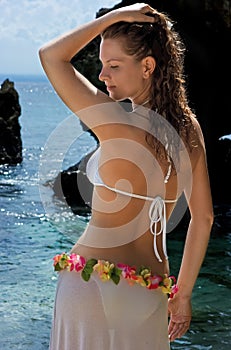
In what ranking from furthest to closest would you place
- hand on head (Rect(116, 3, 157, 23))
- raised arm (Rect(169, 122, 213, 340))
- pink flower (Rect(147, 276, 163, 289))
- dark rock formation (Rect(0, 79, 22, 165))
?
1. dark rock formation (Rect(0, 79, 22, 165))
2. raised arm (Rect(169, 122, 213, 340))
3. pink flower (Rect(147, 276, 163, 289))
4. hand on head (Rect(116, 3, 157, 23))

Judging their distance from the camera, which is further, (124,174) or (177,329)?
(177,329)

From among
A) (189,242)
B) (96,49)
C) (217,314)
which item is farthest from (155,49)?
(96,49)

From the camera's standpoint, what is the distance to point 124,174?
7.88ft

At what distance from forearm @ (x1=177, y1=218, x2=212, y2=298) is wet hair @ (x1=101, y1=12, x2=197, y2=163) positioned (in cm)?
36

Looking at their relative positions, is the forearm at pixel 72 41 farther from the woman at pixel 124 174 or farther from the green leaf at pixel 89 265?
the green leaf at pixel 89 265

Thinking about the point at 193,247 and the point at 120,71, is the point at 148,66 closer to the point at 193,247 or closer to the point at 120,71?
the point at 120,71

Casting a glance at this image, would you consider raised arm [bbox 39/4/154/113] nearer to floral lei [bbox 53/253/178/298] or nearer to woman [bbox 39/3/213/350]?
woman [bbox 39/3/213/350]

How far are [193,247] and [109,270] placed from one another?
17.5 inches

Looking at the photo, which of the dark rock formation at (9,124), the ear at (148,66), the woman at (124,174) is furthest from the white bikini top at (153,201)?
the dark rock formation at (9,124)

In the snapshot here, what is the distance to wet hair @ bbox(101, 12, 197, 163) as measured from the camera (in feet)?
7.85

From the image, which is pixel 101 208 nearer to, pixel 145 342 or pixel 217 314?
pixel 145 342

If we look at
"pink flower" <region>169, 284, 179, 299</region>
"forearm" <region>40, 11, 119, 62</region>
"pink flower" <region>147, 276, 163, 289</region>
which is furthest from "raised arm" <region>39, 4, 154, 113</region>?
"pink flower" <region>169, 284, 179, 299</region>

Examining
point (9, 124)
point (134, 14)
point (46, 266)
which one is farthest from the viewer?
point (9, 124)

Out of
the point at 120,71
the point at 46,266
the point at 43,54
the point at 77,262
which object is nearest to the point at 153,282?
the point at 77,262
